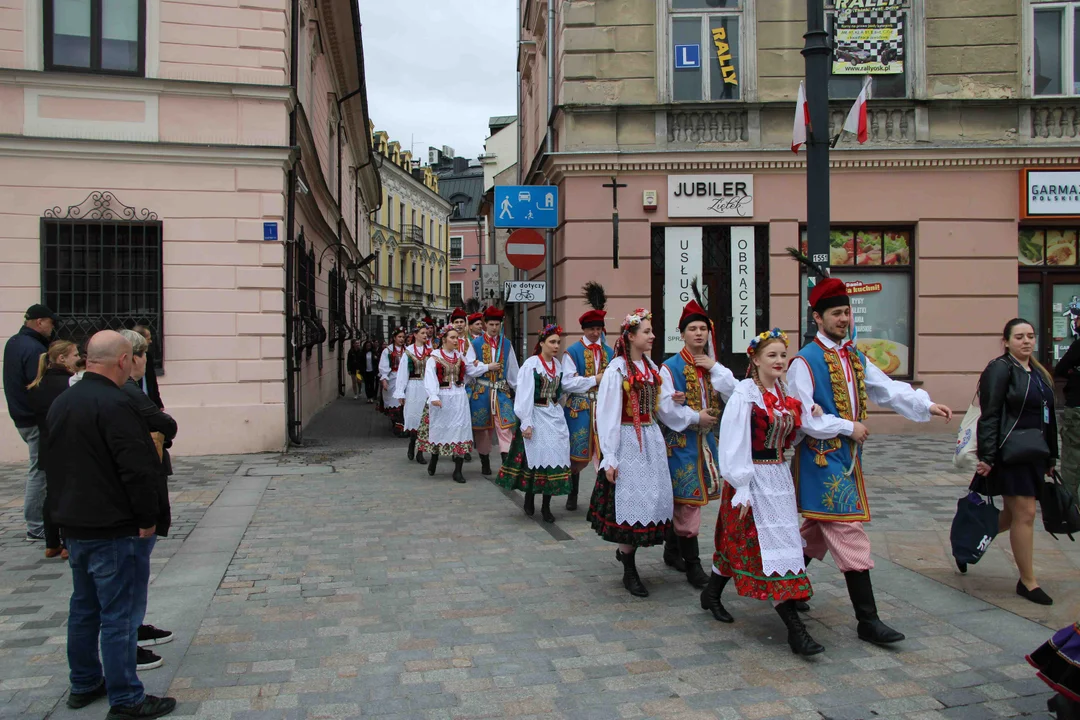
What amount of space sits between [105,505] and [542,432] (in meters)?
4.70

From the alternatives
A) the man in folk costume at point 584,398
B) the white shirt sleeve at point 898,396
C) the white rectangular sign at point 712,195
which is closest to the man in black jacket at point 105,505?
the white shirt sleeve at point 898,396

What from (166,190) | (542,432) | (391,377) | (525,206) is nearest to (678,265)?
(525,206)

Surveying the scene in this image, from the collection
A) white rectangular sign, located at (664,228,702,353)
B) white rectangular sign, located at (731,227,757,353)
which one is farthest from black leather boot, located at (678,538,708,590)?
white rectangular sign, located at (731,227,757,353)

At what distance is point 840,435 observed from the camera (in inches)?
189

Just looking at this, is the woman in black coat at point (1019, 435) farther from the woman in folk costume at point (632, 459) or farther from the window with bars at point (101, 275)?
the window with bars at point (101, 275)

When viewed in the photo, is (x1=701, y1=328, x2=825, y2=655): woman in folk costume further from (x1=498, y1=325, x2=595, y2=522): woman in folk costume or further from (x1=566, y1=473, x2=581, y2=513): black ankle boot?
(x1=566, y1=473, x2=581, y2=513): black ankle boot

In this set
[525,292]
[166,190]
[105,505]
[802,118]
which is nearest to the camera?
[105,505]

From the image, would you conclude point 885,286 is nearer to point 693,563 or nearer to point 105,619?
point 693,563

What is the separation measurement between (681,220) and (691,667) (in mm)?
10188

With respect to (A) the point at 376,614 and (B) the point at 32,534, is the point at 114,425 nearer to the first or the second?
(A) the point at 376,614

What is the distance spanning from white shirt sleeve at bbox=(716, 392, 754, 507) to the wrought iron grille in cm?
932

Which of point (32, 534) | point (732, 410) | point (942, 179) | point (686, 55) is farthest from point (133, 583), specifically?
point (942, 179)

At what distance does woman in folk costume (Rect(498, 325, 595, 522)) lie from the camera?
317 inches

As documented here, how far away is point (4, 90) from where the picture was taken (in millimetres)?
11547
